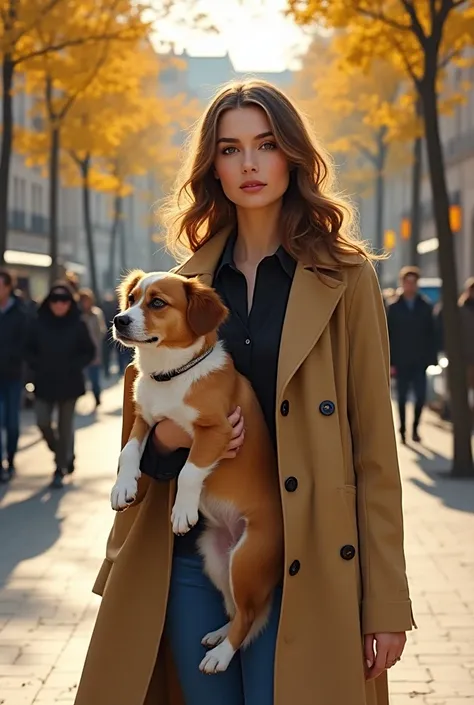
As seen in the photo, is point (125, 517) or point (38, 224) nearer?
point (125, 517)

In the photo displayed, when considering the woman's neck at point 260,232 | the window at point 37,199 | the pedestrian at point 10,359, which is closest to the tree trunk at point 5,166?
the pedestrian at point 10,359

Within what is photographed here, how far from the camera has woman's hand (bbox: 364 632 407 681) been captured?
339cm

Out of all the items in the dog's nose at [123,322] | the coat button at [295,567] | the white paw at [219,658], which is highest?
the dog's nose at [123,322]

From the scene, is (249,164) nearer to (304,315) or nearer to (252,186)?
(252,186)

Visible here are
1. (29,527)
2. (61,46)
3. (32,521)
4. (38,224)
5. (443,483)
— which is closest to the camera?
(29,527)

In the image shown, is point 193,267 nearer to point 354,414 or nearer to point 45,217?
point 354,414

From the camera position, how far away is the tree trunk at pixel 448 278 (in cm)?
1383

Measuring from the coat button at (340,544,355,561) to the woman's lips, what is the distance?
0.99 m

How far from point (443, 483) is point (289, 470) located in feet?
32.7

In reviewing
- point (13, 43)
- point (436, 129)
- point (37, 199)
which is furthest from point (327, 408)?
point (37, 199)

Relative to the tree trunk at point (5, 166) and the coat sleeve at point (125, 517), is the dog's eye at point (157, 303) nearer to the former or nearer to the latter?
the coat sleeve at point (125, 517)

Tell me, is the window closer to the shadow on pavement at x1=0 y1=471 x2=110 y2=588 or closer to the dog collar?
the shadow on pavement at x1=0 y1=471 x2=110 y2=588

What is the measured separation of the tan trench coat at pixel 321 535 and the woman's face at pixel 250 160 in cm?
25

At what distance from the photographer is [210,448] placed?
3441 mm
